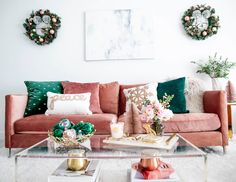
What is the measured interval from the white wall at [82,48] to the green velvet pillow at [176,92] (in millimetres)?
577

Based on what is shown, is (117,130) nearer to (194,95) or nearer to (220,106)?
(220,106)

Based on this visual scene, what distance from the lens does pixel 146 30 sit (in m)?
3.66

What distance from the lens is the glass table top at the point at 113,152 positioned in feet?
4.54

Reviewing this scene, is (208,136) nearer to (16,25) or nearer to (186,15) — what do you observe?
(186,15)

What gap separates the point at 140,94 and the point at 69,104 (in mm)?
788

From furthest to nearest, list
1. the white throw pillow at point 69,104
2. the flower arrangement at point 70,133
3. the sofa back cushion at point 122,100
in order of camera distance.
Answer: the sofa back cushion at point 122,100 → the white throw pillow at point 69,104 → the flower arrangement at point 70,133

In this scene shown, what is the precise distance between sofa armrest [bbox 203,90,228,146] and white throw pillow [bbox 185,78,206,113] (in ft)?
0.49

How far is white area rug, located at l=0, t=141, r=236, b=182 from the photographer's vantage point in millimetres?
1926

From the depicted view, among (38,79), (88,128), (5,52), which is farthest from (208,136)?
(5,52)

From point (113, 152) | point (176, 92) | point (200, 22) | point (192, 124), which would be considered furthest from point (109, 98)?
point (113, 152)

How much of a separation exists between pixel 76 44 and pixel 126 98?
120cm

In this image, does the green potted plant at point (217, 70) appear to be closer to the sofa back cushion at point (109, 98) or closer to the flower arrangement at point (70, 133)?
the sofa back cushion at point (109, 98)

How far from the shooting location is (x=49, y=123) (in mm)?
2613

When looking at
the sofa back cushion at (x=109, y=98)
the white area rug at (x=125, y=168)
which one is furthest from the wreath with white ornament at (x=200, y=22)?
the white area rug at (x=125, y=168)
